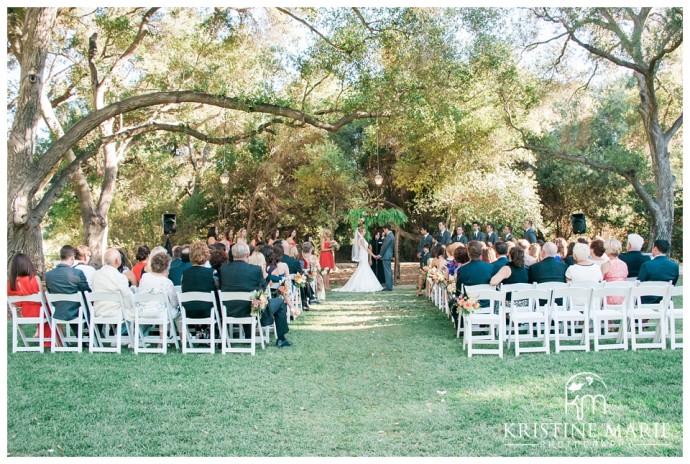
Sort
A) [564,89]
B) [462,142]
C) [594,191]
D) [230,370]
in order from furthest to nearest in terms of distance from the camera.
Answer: [594,191] < [564,89] < [462,142] < [230,370]

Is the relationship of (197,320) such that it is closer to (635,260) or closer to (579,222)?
(635,260)

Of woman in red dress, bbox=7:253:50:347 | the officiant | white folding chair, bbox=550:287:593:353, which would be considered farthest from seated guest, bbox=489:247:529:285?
the officiant

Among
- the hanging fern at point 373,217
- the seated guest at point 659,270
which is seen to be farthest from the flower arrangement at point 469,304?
the hanging fern at point 373,217

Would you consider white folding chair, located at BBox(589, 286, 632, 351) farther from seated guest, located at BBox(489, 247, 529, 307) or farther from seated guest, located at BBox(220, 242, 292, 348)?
seated guest, located at BBox(220, 242, 292, 348)

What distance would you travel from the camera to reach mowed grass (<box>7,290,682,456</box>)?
465cm

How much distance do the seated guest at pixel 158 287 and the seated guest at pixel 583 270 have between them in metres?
5.09

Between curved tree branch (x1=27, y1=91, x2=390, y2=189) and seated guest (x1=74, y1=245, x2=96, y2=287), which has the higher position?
curved tree branch (x1=27, y1=91, x2=390, y2=189)

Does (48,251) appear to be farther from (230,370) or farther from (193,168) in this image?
(230,370)

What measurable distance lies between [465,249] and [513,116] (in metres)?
11.4

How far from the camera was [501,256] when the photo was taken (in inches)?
379

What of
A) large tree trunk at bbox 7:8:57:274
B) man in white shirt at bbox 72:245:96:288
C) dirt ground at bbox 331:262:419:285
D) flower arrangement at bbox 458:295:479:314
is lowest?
dirt ground at bbox 331:262:419:285

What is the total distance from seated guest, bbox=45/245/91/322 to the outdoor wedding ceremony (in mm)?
39
